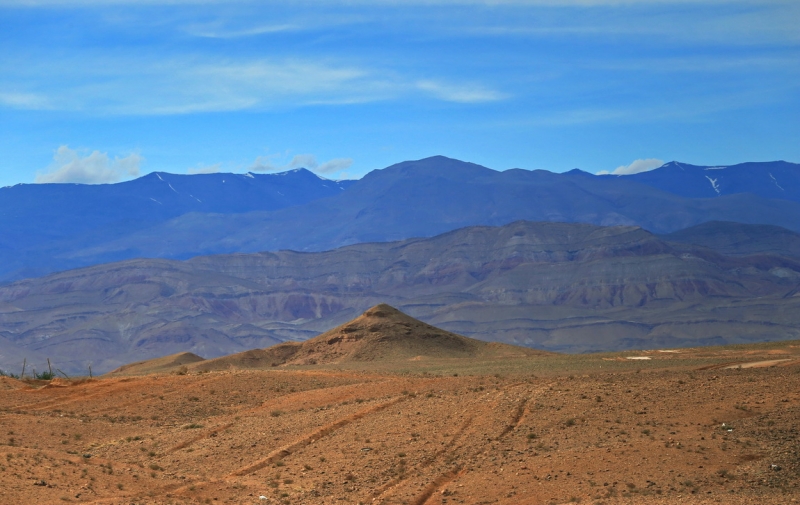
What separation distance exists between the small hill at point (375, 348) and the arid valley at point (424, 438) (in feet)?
63.1

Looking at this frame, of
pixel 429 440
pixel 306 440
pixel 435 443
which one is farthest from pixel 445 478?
pixel 306 440

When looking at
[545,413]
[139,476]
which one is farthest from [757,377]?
[139,476]

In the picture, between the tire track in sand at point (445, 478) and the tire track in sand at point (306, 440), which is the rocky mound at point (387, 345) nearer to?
the tire track in sand at point (306, 440)

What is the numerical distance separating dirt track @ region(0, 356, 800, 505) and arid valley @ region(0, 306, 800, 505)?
0.06m

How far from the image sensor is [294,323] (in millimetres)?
197625

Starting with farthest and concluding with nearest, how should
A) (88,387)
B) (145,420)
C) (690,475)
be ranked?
(88,387), (145,420), (690,475)

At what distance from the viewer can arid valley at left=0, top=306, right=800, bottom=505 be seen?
19516mm

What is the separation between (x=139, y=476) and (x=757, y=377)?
18.1 meters

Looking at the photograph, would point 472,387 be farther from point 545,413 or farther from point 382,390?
point 545,413

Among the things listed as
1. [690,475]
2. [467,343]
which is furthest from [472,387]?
[467,343]

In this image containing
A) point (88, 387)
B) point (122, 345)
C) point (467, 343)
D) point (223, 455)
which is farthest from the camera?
point (122, 345)

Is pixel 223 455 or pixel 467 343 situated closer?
pixel 223 455

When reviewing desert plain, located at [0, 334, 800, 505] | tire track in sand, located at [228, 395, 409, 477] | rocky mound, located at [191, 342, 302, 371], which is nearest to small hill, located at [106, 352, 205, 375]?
rocky mound, located at [191, 342, 302, 371]

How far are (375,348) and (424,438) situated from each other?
3547 cm
